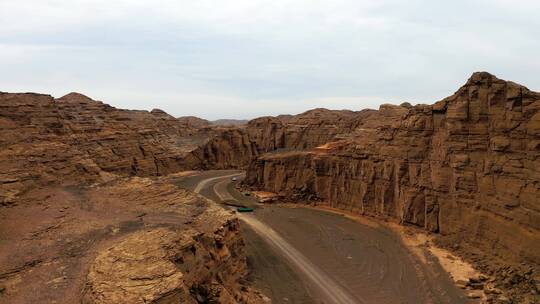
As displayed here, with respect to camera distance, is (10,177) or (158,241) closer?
(158,241)

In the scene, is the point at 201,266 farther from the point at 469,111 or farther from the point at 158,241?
the point at 469,111

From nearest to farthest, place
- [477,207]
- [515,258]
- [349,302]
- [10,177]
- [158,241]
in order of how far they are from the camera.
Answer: [158,241] < [10,177] < [349,302] < [515,258] < [477,207]

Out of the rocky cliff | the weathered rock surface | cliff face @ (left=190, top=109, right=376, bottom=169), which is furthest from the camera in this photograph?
cliff face @ (left=190, top=109, right=376, bottom=169)

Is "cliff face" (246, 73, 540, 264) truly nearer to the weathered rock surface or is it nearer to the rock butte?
the rock butte

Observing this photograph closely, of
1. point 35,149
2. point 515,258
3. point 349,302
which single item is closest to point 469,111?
point 515,258

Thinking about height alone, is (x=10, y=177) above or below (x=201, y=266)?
above

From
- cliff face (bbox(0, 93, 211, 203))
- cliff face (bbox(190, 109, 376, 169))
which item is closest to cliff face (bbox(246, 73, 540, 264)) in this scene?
cliff face (bbox(190, 109, 376, 169))

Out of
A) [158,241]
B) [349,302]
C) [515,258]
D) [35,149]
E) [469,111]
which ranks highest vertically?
[469,111]
